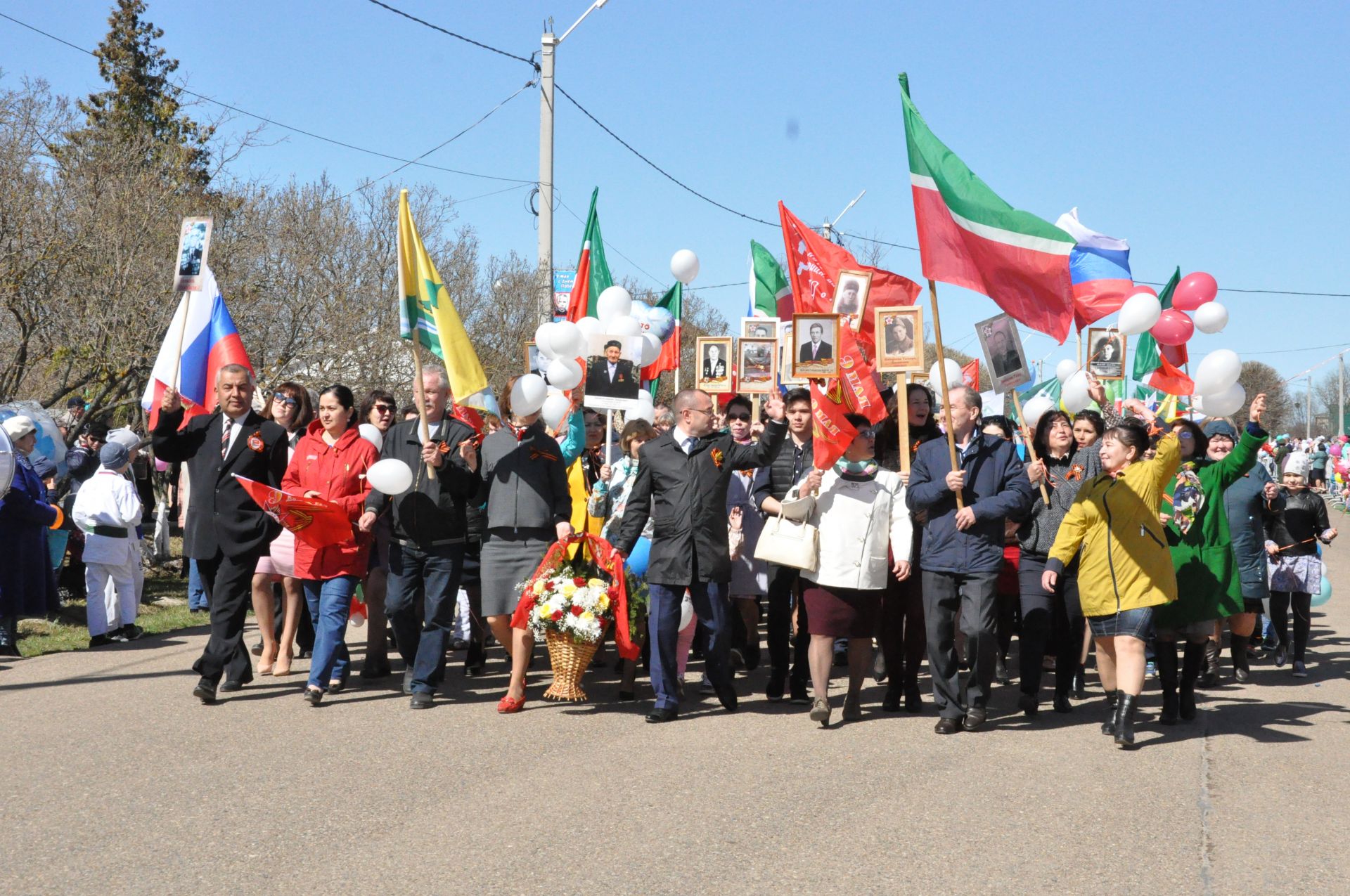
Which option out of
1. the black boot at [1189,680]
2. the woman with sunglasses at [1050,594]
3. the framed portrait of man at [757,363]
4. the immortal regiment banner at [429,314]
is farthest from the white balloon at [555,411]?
the black boot at [1189,680]

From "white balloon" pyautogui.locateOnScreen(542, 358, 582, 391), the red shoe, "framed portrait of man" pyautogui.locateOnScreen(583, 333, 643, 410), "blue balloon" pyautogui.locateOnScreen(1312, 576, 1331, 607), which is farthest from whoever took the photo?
"blue balloon" pyautogui.locateOnScreen(1312, 576, 1331, 607)

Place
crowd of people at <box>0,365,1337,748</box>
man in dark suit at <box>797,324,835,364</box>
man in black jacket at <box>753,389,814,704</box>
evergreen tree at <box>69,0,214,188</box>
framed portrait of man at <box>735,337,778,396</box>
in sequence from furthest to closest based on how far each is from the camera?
evergreen tree at <box>69,0,214,188</box>, framed portrait of man at <box>735,337,778,396</box>, man in dark suit at <box>797,324,835,364</box>, man in black jacket at <box>753,389,814,704</box>, crowd of people at <box>0,365,1337,748</box>

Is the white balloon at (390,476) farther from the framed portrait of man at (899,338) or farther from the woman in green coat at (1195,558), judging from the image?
the woman in green coat at (1195,558)

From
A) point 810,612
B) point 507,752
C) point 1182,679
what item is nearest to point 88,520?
point 507,752

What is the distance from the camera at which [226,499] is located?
8.31 metres

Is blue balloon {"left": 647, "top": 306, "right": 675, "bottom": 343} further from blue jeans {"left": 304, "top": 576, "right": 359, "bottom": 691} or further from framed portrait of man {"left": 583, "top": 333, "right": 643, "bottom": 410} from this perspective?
blue jeans {"left": 304, "top": 576, "right": 359, "bottom": 691}

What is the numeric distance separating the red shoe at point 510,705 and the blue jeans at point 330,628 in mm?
1117

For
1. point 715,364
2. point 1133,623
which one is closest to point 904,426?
point 1133,623

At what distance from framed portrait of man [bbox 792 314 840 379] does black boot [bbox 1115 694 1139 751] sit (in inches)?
112

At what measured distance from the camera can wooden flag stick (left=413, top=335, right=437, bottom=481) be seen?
7.78 metres

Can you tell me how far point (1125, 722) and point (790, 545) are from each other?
2139 mm

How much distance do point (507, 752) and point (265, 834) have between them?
1.79m

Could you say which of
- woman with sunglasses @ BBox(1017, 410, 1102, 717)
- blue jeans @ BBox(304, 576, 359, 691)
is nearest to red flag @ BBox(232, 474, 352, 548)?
blue jeans @ BBox(304, 576, 359, 691)

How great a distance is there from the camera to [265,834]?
530 cm
